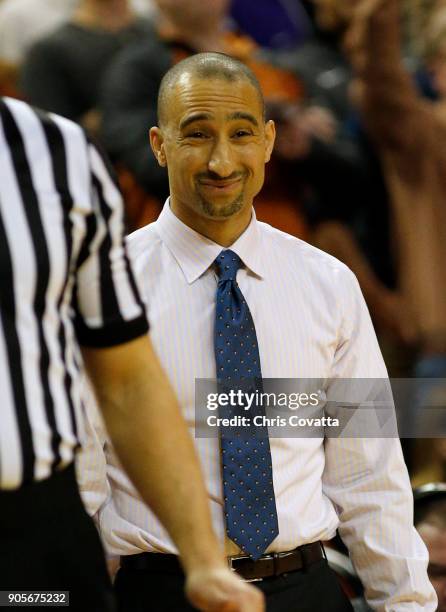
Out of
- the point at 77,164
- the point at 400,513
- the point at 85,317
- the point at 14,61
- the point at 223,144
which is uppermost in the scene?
the point at 14,61

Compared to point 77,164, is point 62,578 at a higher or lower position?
lower

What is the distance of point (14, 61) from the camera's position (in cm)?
468

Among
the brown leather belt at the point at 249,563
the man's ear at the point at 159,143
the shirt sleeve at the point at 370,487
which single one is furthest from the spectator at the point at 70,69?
the brown leather belt at the point at 249,563

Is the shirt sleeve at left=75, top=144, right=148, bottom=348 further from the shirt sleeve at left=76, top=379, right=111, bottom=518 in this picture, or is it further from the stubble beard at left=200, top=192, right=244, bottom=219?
the stubble beard at left=200, top=192, right=244, bottom=219

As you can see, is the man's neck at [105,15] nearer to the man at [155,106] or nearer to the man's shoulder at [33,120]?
the man at [155,106]

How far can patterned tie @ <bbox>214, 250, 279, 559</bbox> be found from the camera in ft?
7.88

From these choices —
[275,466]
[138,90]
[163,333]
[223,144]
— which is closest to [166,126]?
[223,144]

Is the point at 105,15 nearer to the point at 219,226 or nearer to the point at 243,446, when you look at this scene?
the point at 219,226

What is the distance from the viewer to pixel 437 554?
312 centimetres

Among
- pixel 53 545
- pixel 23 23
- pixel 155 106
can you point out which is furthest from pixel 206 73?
pixel 23 23

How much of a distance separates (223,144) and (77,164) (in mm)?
787

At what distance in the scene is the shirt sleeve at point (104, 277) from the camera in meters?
1.77

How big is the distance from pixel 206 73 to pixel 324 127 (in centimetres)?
186

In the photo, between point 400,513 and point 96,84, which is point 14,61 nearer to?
point 96,84
